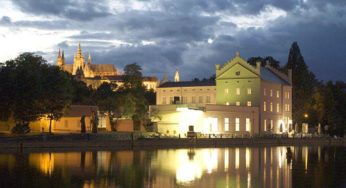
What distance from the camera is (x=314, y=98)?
344 ft

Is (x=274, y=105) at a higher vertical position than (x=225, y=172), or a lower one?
higher

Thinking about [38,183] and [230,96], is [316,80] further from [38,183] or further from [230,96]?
[38,183]

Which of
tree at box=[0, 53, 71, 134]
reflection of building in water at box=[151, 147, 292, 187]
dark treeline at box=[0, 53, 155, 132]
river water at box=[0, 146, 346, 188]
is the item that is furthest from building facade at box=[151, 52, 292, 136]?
river water at box=[0, 146, 346, 188]

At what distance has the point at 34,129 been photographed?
74.4m

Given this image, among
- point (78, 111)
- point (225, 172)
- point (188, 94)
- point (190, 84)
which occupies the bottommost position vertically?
point (225, 172)

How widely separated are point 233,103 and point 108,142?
35880mm

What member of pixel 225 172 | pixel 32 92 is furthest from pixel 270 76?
pixel 225 172

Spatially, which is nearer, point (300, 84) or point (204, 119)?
point (204, 119)

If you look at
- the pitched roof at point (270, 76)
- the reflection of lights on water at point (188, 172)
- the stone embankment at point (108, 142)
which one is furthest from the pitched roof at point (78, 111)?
the reflection of lights on water at point (188, 172)

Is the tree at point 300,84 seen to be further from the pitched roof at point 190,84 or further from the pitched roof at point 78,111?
the pitched roof at point 78,111

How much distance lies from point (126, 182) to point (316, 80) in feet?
320

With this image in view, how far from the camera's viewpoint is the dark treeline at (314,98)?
9838cm

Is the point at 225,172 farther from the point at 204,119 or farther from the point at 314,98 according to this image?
the point at 314,98

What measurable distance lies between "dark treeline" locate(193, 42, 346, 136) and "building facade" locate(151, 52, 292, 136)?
7.52 metres
